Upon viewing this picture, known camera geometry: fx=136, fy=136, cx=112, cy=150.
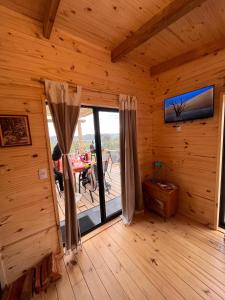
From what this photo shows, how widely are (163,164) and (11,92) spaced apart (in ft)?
8.28

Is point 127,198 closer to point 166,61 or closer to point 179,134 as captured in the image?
point 179,134

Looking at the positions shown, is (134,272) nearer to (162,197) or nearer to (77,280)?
(77,280)

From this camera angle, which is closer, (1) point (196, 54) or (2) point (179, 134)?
(1) point (196, 54)

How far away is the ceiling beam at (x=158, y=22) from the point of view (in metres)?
1.19

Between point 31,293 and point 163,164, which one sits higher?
point 163,164

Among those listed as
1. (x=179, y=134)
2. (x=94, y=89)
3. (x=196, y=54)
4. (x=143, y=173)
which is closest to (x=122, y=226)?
(x=143, y=173)

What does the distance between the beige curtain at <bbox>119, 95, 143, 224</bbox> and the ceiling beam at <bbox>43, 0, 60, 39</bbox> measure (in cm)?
114

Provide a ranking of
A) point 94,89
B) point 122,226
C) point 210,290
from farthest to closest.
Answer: point 122,226
point 94,89
point 210,290

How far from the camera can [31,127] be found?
4.74 feet

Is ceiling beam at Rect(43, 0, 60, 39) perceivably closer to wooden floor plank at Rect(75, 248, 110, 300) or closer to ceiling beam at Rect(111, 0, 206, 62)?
ceiling beam at Rect(111, 0, 206, 62)

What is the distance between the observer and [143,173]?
2676mm

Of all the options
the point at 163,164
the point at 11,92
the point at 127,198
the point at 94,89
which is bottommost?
the point at 127,198

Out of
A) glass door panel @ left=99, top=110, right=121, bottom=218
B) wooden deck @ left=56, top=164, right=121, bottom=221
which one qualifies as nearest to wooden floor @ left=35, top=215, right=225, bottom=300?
glass door panel @ left=99, top=110, right=121, bottom=218

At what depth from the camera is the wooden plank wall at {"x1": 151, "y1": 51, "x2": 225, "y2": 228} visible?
1902mm
